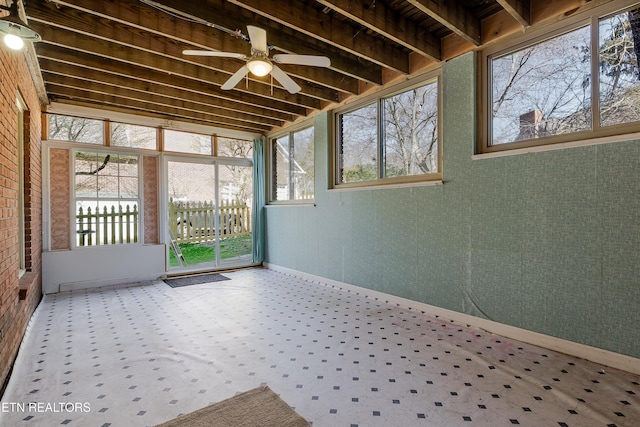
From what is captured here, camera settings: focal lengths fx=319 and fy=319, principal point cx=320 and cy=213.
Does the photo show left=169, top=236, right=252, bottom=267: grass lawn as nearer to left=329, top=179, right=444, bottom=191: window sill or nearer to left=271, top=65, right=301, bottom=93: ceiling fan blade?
left=329, top=179, right=444, bottom=191: window sill

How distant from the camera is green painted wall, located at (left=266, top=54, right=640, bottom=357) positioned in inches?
91.0

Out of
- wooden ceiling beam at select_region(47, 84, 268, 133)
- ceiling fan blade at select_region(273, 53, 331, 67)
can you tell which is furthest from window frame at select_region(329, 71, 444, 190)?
wooden ceiling beam at select_region(47, 84, 268, 133)

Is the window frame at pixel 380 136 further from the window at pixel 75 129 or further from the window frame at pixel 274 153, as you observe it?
the window at pixel 75 129

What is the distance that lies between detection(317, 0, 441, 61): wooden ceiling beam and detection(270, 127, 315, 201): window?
2508 mm

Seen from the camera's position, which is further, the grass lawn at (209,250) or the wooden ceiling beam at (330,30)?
the grass lawn at (209,250)

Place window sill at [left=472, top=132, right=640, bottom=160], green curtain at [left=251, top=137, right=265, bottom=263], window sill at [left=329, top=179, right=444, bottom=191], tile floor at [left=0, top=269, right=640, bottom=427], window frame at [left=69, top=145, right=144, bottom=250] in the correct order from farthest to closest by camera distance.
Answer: green curtain at [left=251, top=137, right=265, bottom=263] → window frame at [left=69, top=145, right=144, bottom=250] → window sill at [left=329, top=179, right=444, bottom=191] → window sill at [left=472, top=132, right=640, bottom=160] → tile floor at [left=0, top=269, right=640, bottom=427]

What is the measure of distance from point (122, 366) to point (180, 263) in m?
3.99

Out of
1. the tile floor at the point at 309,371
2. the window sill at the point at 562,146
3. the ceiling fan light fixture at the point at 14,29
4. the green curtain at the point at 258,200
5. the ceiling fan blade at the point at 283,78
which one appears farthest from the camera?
the green curtain at the point at 258,200

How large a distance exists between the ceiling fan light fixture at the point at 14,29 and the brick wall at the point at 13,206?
292 mm

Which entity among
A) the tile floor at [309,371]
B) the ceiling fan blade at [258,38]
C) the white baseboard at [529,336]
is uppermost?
the ceiling fan blade at [258,38]

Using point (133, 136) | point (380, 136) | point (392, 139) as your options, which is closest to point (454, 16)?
point (392, 139)

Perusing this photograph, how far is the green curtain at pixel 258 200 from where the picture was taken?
623cm

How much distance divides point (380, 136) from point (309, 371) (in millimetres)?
3009

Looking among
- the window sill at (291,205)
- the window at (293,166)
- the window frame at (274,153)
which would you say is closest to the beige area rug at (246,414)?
the window sill at (291,205)
